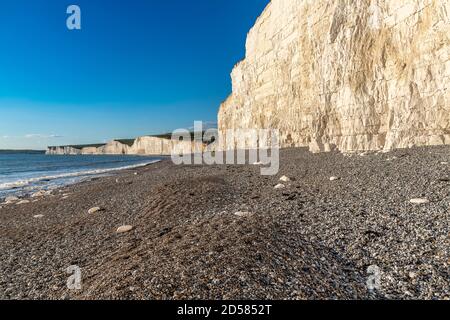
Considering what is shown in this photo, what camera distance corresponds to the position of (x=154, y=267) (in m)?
5.00

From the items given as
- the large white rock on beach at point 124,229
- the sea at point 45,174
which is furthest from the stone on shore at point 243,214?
the sea at point 45,174

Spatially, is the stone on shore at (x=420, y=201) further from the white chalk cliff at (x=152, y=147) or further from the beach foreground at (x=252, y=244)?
the white chalk cliff at (x=152, y=147)

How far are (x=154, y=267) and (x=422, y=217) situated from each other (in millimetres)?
5940

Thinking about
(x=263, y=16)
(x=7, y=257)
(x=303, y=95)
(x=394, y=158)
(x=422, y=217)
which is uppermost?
(x=263, y=16)

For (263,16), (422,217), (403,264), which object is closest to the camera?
(403,264)

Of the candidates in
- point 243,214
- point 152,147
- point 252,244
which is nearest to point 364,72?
point 243,214

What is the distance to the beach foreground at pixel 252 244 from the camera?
14.1 ft

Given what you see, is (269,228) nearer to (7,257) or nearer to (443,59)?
(7,257)

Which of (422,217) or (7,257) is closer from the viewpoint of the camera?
(422,217)

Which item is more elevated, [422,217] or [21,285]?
[422,217]

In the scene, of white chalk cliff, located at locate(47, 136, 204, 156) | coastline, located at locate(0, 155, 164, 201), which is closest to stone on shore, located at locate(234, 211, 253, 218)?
coastline, located at locate(0, 155, 164, 201)

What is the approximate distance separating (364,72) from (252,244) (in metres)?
22.1
